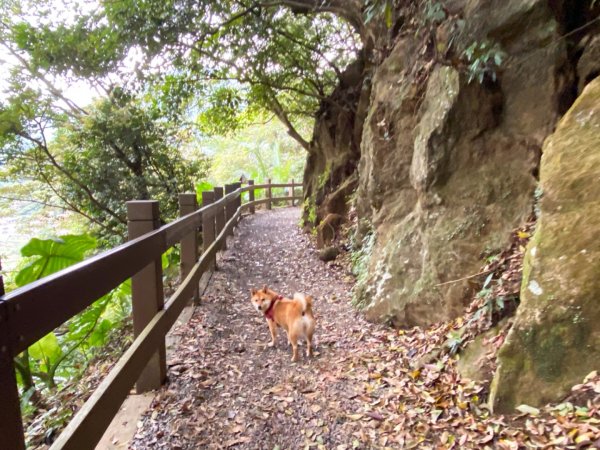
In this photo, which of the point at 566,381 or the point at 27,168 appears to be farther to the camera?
the point at 27,168

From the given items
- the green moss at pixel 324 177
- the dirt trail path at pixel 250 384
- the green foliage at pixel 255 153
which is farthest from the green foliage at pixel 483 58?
the green foliage at pixel 255 153

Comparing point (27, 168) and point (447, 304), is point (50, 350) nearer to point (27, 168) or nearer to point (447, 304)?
point (447, 304)

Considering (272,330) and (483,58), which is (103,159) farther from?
(483,58)

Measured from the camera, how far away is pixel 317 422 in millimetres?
3098

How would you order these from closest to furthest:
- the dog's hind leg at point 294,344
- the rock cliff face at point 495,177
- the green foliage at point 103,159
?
the rock cliff face at point 495,177, the dog's hind leg at point 294,344, the green foliage at point 103,159

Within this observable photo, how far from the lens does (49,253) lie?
4191mm

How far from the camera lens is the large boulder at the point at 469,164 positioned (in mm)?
4145

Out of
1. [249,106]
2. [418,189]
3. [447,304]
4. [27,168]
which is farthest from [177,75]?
[447,304]

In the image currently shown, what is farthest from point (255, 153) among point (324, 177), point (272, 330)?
point (272, 330)

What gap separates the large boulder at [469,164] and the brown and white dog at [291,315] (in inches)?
42.8

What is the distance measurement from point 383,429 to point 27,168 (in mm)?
11672

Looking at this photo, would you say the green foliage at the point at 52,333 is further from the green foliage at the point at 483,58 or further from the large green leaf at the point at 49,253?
the green foliage at the point at 483,58

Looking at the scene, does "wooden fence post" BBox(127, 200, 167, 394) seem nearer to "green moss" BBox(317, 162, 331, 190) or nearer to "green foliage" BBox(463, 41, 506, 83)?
"green foliage" BBox(463, 41, 506, 83)

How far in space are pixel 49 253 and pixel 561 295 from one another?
14.8 ft
